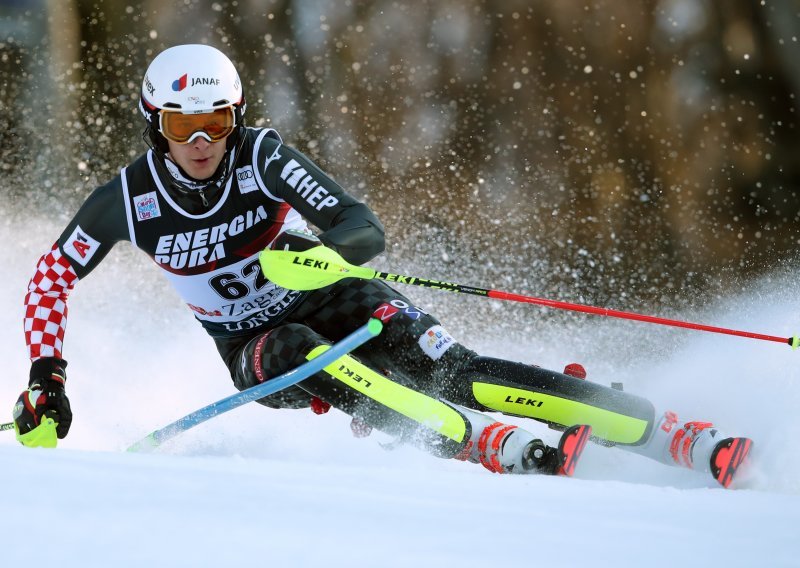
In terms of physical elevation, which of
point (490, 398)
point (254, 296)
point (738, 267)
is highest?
point (738, 267)

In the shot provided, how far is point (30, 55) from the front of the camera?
7.57 m

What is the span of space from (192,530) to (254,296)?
1.69 m

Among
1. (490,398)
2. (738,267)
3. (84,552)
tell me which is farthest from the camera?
(738,267)

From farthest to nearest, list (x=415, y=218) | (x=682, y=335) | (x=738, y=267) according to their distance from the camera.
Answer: (x=415, y=218) → (x=738, y=267) → (x=682, y=335)

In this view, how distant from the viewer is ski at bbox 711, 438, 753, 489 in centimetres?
224

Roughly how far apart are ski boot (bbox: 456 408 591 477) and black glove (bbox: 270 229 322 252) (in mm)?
680

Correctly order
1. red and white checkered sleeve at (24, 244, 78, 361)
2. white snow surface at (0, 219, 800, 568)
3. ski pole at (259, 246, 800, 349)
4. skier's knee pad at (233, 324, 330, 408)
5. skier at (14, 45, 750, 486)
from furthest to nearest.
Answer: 1. red and white checkered sleeve at (24, 244, 78, 361)
2. skier's knee pad at (233, 324, 330, 408)
3. skier at (14, 45, 750, 486)
4. ski pole at (259, 246, 800, 349)
5. white snow surface at (0, 219, 800, 568)

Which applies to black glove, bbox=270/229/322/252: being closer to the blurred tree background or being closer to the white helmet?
the white helmet

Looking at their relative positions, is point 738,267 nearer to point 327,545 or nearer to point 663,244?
point 663,244

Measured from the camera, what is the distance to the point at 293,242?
264 cm

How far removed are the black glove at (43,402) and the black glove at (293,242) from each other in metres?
0.70

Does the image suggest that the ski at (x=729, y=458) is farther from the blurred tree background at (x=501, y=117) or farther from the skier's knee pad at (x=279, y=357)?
the blurred tree background at (x=501, y=117)

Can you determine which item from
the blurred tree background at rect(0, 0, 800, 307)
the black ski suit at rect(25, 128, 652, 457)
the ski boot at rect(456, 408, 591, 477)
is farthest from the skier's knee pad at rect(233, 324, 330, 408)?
the blurred tree background at rect(0, 0, 800, 307)

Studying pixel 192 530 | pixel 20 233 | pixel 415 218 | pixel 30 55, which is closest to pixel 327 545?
pixel 192 530
